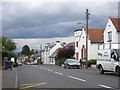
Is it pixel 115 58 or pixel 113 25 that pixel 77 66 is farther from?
pixel 115 58

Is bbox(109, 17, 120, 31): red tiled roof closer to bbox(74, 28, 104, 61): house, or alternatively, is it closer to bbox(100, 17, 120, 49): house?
bbox(100, 17, 120, 49): house

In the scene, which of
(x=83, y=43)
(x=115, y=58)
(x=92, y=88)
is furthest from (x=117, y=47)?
(x=83, y=43)

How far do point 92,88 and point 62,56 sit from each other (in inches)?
1890

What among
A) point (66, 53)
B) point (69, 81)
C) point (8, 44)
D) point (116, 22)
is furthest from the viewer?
point (8, 44)

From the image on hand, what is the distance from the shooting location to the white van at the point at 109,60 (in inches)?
710

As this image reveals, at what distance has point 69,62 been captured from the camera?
34875 mm

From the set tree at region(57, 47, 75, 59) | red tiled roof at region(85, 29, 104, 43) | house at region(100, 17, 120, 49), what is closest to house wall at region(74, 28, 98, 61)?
red tiled roof at region(85, 29, 104, 43)

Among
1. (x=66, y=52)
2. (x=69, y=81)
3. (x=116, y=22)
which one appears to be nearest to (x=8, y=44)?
(x=66, y=52)

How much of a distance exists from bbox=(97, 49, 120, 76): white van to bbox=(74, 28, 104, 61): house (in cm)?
2537

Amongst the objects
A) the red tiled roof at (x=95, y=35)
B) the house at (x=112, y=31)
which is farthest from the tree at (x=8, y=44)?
the house at (x=112, y=31)

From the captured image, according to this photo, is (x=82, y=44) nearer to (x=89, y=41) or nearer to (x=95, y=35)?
(x=95, y=35)

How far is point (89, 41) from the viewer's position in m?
46.7

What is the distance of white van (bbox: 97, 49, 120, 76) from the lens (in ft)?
59.1

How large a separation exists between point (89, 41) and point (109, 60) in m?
27.6
